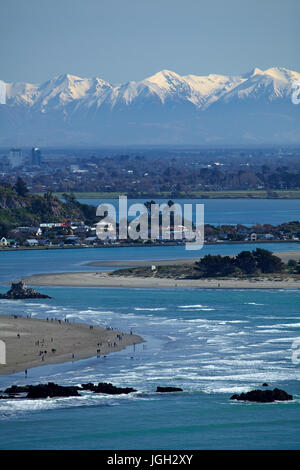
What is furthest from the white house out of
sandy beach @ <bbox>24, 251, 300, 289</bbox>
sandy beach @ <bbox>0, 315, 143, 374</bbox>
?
sandy beach @ <bbox>0, 315, 143, 374</bbox>

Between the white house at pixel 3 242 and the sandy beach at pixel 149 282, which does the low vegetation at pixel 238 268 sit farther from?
the white house at pixel 3 242

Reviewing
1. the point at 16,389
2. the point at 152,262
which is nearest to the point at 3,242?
the point at 152,262

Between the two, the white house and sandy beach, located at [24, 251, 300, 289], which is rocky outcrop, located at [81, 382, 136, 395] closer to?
sandy beach, located at [24, 251, 300, 289]

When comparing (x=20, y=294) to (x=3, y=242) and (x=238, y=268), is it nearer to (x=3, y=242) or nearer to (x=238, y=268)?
(x=238, y=268)

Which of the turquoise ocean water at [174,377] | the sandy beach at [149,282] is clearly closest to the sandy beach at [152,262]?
the sandy beach at [149,282]

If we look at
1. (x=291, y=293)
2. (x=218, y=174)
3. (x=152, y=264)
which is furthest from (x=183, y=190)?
(x=291, y=293)
